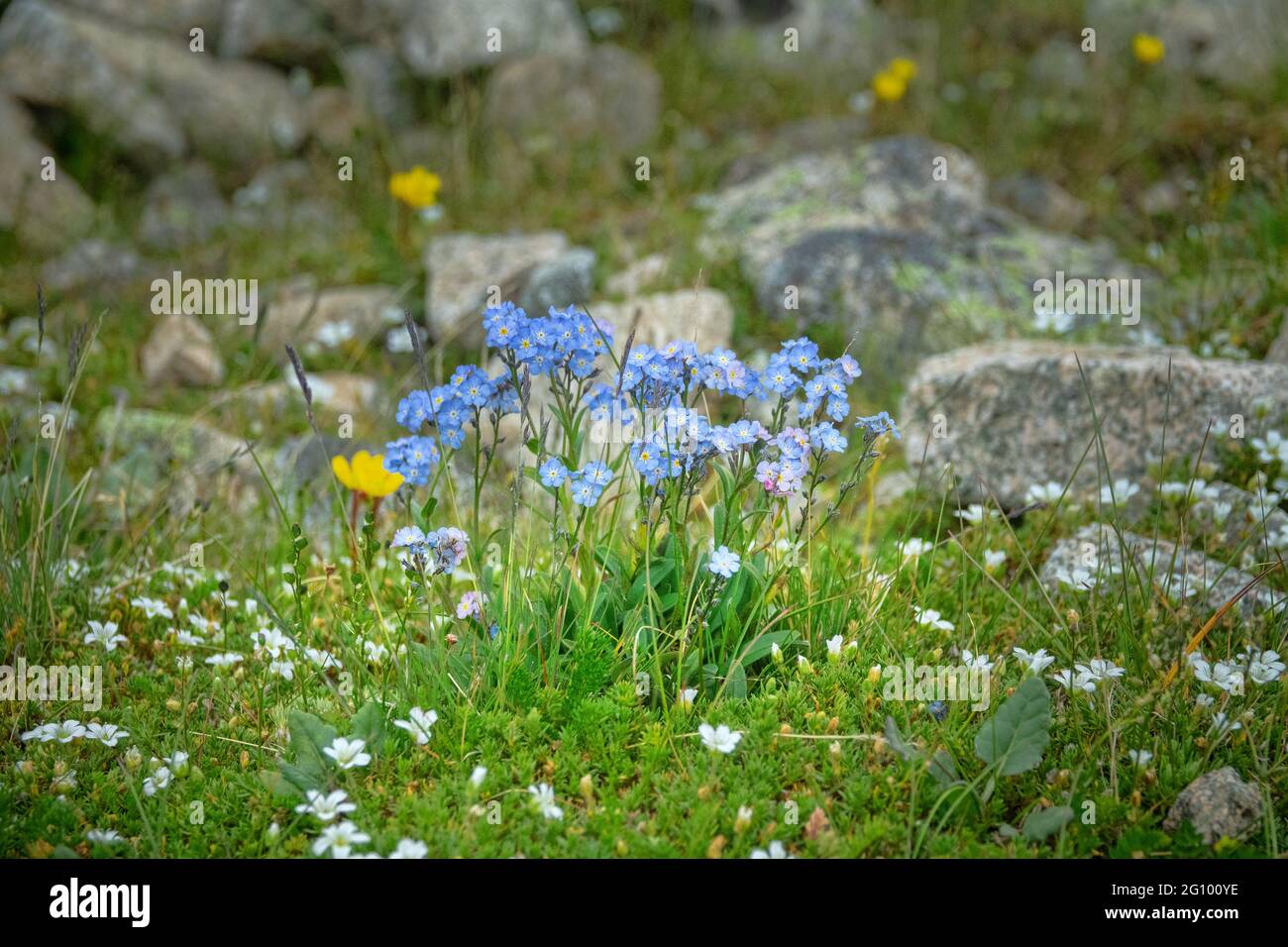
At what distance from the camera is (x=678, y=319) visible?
5.78 m

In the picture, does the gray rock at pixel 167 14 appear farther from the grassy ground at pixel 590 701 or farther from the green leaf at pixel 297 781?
the green leaf at pixel 297 781

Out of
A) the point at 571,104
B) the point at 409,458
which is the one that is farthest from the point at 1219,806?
the point at 571,104

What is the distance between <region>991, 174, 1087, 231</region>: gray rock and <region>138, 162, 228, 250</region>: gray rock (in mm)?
5582

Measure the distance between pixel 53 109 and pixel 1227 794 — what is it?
8336 millimetres

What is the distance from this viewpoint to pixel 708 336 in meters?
5.90

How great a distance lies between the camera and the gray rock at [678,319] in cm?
571

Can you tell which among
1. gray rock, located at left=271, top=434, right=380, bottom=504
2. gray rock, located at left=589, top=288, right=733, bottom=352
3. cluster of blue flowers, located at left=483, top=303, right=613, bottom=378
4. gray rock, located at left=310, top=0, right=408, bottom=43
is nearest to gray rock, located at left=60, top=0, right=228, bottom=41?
gray rock, located at left=310, top=0, right=408, bottom=43

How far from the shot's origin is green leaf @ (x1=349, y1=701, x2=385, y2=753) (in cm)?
298

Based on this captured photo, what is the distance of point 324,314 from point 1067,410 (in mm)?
4308

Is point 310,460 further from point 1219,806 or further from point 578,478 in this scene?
point 1219,806

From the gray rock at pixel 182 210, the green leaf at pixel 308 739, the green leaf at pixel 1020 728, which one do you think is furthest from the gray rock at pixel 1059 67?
the green leaf at pixel 308 739
